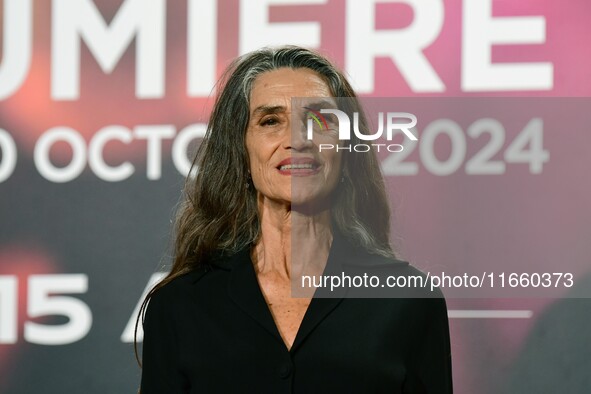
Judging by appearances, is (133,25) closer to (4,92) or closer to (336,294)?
(4,92)

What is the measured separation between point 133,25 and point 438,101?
95 cm

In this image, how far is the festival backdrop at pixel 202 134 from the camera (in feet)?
9.01

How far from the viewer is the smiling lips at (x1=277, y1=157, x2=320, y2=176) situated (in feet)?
5.94

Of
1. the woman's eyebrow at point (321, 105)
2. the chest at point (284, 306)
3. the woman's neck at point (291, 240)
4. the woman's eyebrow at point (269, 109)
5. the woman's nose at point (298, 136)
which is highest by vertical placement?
the woman's eyebrow at point (321, 105)

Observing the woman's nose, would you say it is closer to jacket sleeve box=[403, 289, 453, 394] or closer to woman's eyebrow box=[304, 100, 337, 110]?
woman's eyebrow box=[304, 100, 337, 110]

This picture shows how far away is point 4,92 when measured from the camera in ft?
9.78

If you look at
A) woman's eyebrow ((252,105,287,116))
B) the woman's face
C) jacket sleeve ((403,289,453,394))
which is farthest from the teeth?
jacket sleeve ((403,289,453,394))

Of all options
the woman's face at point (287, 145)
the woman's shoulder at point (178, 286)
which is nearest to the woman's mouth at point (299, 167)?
the woman's face at point (287, 145)

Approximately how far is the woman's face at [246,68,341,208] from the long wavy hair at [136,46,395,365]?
0.03 m

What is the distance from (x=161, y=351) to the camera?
186cm

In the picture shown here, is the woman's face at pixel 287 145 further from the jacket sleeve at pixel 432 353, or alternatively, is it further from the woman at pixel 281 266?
the jacket sleeve at pixel 432 353

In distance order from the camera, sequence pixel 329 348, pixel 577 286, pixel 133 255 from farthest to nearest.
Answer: pixel 133 255 < pixel 577 286 < pixel 329 348

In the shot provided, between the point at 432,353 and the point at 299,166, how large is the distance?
44 centimetres

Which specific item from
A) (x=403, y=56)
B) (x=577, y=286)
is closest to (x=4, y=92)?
(x=403, y=56)
